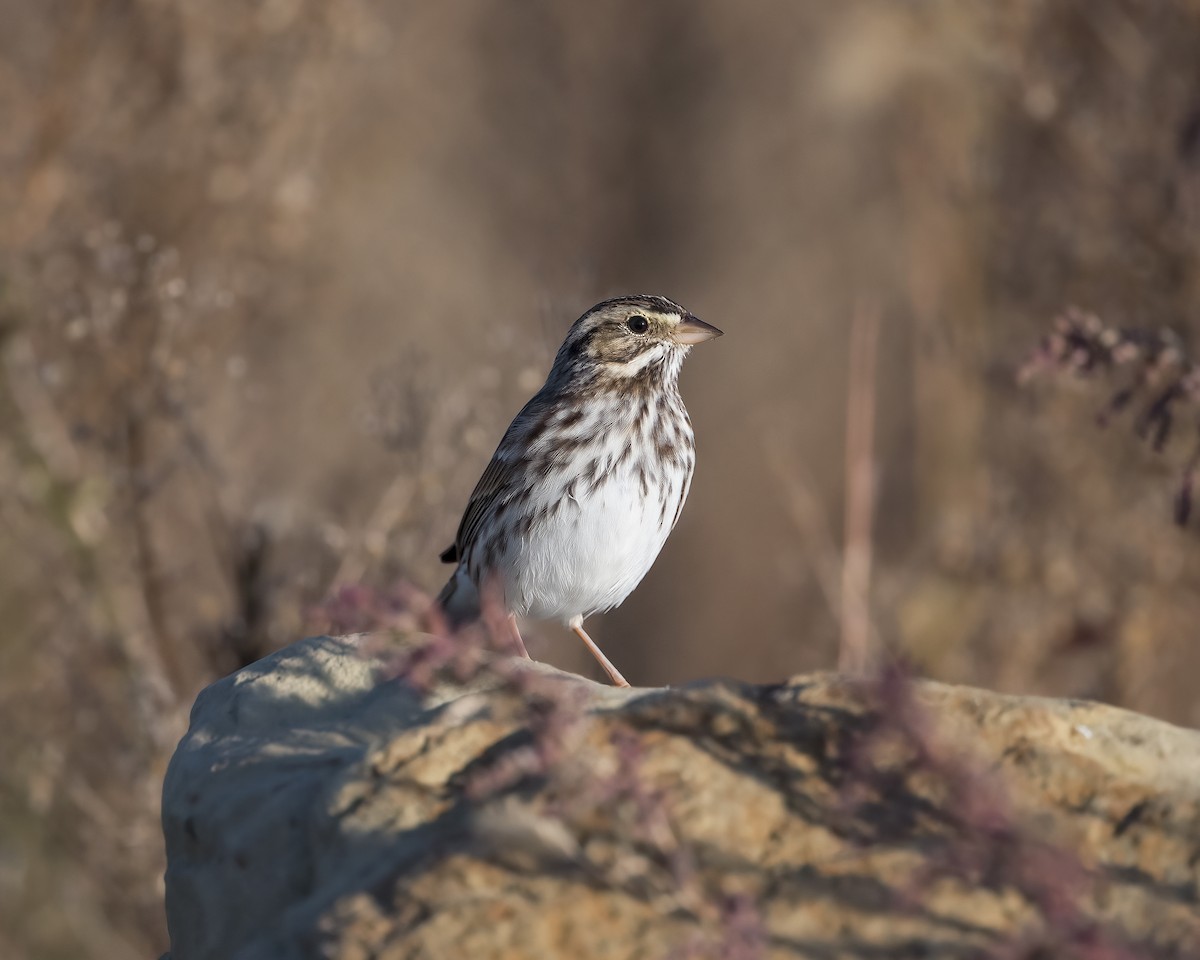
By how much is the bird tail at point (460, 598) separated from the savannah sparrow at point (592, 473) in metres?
0.14

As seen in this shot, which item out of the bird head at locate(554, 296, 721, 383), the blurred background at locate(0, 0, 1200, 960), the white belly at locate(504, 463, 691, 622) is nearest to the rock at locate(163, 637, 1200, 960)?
the blurred background at locate(0, 0, 1200, 960)

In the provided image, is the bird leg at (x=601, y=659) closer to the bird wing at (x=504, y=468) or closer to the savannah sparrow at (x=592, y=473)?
the savannah sparrow at (x=592, y=473)

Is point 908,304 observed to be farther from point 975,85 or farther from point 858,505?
point 858,505

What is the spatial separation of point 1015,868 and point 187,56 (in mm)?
6083

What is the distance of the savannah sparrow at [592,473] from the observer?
5.61 m

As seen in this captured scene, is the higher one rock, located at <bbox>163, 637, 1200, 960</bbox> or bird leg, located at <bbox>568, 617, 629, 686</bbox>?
rock, located at <bbox>163, 637, 1200, 960</bbox>

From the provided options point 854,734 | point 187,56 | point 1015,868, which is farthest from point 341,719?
point 187,56

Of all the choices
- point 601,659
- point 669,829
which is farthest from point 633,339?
point 669,829

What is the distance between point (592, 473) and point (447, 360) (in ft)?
23.8

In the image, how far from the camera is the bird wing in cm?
577

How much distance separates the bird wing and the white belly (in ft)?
0.72

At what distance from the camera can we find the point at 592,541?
5613 mm

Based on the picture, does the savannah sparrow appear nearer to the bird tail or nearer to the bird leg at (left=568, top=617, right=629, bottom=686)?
the bird leg at (left=568, top=617, right=629, bottom=686)

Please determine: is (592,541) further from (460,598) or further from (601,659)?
(460,598)
